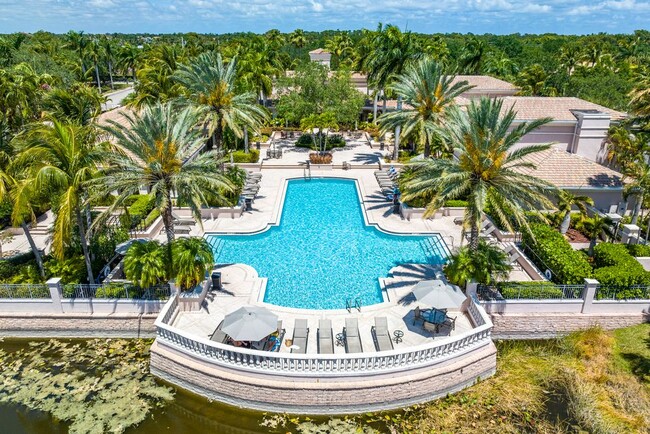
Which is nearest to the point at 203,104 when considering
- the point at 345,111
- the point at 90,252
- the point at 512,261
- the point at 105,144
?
the point at 105,144

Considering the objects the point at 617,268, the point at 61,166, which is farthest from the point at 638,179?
the point at 61,166

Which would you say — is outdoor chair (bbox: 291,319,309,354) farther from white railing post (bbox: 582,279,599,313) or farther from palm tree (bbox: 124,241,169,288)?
white railing post (bbox: 582,279,599,313)

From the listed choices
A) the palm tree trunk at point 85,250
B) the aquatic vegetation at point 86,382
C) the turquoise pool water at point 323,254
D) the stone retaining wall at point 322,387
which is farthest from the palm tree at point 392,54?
the aquatic vegetation at point 86,382

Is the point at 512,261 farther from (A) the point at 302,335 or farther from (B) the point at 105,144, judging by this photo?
(B) the point at 105,144

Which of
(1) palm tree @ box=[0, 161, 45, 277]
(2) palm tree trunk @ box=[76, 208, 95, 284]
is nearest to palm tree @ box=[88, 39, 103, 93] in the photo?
(1) palm tree @ box=[0, 161, 45, 277]

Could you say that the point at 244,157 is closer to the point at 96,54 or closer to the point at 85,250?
the point at 85,250

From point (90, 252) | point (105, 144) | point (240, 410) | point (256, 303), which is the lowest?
point (240, 410)
